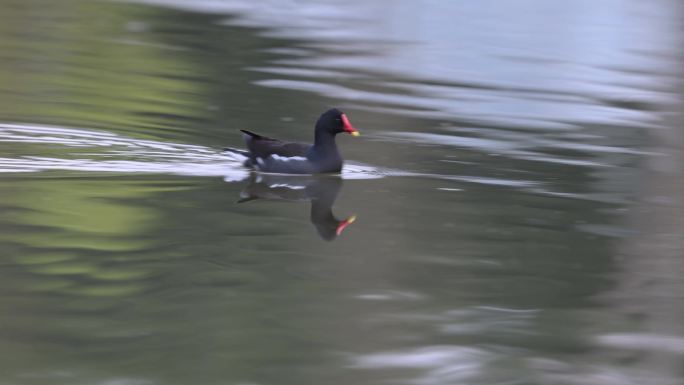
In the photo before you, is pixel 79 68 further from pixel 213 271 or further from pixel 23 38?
pixel 213 271

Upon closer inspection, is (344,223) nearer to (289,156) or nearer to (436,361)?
(289,156)

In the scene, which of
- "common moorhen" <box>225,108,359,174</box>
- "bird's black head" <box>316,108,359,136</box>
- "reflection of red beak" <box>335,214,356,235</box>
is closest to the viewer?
"reflection of red beak" <box>335,214,356,235</box>

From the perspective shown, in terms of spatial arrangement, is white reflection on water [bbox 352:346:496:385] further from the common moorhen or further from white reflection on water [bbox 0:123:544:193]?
the common moorhen

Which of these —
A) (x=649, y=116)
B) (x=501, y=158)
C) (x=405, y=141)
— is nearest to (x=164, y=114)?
(x=405, y=141)

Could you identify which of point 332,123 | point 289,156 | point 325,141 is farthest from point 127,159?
point 332,123

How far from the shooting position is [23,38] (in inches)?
868

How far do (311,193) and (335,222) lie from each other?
140cm

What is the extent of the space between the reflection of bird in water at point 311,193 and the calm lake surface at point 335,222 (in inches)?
1.9

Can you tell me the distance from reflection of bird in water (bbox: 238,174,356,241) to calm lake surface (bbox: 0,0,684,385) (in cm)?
5

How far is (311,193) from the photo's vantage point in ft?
41.0

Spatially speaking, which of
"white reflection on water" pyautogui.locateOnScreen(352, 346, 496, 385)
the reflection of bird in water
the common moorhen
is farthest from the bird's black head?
"white reflection on water" pyautogui.locateOnScreen(352, 346, 496, 385)

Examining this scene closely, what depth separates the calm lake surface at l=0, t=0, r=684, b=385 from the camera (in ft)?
25.9

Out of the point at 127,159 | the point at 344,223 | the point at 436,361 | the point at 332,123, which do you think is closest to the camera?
the point at 436,361

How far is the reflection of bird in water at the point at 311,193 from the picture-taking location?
11070 millimetres
